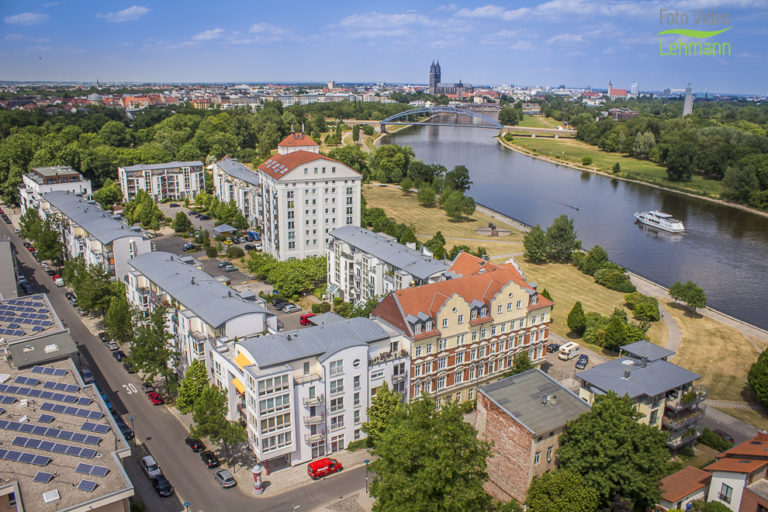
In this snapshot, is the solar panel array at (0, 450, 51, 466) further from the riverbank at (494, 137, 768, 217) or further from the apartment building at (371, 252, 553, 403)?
the riverbank at (494, 137, 768, 217)

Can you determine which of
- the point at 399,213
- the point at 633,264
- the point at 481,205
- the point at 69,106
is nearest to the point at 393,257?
the point at 633,264

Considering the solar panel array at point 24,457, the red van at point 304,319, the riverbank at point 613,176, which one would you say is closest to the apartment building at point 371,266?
the red van at point 304,319

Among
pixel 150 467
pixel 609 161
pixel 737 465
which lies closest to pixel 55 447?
pixel 150 467

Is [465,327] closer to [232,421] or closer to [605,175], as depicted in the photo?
[232,421]

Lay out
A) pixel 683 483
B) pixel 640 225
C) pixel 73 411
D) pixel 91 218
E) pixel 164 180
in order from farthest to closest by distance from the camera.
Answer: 1. pixel 164 180
2. pixel 640 225
3. pixel 91 218
4. pixel 683 483
5. pixel 73 411

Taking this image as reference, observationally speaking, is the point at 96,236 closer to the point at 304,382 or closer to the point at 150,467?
the point at 150,467
